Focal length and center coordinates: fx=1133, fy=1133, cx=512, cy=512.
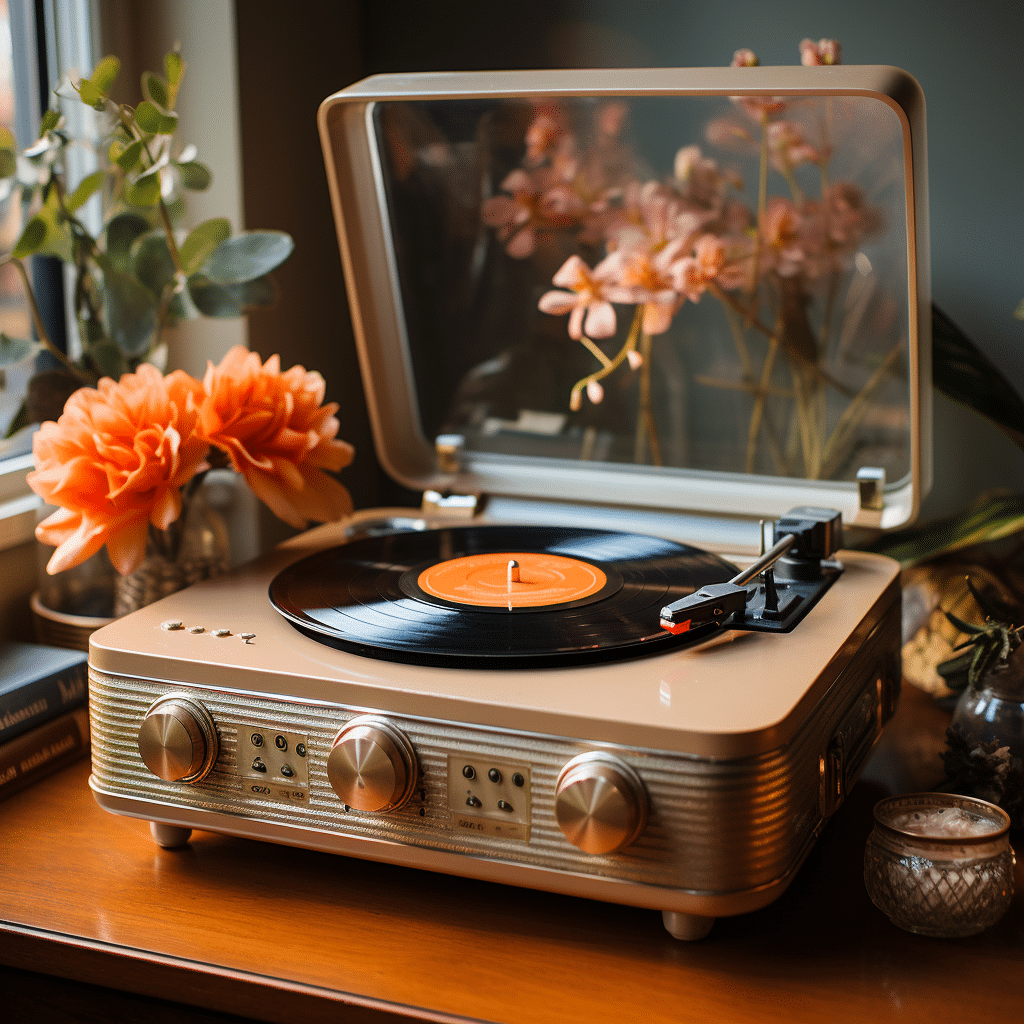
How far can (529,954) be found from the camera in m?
0.79

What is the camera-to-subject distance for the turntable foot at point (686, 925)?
0.78m

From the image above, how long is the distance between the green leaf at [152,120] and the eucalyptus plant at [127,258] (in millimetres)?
17

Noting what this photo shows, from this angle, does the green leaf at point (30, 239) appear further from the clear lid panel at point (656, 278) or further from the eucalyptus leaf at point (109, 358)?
the clear lid panel at point (656, 278)

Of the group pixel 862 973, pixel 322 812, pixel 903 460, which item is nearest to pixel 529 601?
pixel 322 812

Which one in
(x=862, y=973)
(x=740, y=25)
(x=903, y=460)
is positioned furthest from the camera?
(x=740, y=25)

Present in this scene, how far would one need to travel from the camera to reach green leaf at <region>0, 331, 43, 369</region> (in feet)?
3.91

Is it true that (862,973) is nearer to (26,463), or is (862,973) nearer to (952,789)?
(952,789)

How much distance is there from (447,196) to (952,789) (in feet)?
2.65

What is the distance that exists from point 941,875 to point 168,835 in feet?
1.96

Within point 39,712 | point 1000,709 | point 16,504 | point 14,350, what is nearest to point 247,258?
point 14,350

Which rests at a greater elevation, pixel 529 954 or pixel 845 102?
pixel 845 102

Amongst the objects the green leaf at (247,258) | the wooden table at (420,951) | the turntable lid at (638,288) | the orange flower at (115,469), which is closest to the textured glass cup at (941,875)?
the wooden table at (420,951)

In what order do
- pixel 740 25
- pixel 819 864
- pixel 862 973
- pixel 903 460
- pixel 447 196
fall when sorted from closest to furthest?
1. pixel 862 973
2. pixel 819 864
3. pixel 903 460
4. pixel 447 196
5. pixel 740 25

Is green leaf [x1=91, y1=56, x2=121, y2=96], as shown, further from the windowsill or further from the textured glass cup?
the textured glass cup
